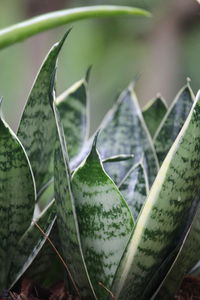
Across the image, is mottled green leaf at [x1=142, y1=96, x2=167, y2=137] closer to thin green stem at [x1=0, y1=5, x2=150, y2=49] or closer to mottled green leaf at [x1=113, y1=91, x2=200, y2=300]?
thin green stem at [x1=0, y1=5, x2=150, y2=49]

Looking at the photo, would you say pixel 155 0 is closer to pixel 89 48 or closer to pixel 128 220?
pixel 89 48

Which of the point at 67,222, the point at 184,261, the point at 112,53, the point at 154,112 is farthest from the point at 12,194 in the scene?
the point at 112,53

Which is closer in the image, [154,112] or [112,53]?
[154,112]

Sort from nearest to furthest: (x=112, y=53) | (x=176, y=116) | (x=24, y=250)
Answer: (x=24, y=250)
(x=176, y=116)
(x=112, y=53)

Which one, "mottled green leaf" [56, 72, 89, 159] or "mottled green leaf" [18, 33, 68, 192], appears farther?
"mottled green leaf" [56, 72, 89, 159]

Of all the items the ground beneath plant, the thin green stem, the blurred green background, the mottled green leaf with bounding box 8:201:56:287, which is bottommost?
the blurred green background

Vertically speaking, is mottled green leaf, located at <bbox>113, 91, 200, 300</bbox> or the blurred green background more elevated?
mottled green leaf, located at <bbox>113, 91, 200, 300</bbox>

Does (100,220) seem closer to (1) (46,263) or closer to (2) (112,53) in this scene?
(1) (46,263)

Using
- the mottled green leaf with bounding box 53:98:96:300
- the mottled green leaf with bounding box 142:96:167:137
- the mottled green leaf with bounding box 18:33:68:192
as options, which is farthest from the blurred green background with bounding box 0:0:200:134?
the mottled green leaf with bounding box 53:98:96:300
